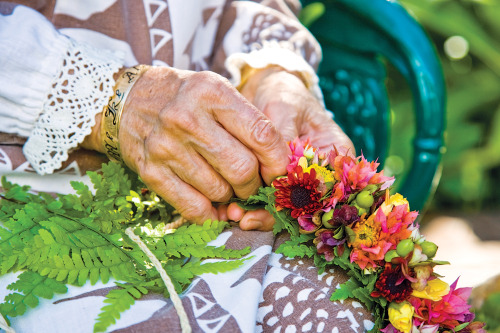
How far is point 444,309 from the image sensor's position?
649 mm

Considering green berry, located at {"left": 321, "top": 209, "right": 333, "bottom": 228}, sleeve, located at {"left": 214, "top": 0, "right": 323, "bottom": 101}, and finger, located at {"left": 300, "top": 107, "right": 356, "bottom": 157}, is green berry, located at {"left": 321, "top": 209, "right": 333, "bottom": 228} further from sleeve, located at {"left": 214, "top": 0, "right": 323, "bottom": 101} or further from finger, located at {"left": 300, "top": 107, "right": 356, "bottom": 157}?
sleeve, located at {"left": 214, "top": 0, "right": 323, "bottom": 101}

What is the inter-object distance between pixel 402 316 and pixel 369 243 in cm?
10

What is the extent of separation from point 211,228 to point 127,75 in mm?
330

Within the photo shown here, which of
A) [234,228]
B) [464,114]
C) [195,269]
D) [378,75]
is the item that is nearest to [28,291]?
[195,269]

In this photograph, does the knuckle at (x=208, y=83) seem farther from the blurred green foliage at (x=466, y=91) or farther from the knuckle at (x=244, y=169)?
the blurred green foliage at (x=466, y=91)

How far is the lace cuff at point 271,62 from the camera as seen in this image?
1.04 metres

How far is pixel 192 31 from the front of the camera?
107 centimetres

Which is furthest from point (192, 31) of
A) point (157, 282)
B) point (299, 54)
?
point (157, 282)

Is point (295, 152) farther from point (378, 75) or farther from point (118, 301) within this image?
point (378, 75)

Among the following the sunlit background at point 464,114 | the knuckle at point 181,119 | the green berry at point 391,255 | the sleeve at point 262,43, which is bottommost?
the sunlit background at point 464,114

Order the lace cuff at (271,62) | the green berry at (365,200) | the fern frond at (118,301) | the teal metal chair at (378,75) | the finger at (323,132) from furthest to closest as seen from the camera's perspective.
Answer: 1. the teal metal chair at (378,75)
2. the lace cuff at (271,62)
3. the finger at (323,132)
4. the green berry at (365,200)
5. the fern frond at (118,301)

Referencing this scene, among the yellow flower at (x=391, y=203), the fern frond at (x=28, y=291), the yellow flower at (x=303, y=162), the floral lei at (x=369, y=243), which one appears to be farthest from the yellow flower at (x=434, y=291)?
the fern frond at (x=28, y=291)

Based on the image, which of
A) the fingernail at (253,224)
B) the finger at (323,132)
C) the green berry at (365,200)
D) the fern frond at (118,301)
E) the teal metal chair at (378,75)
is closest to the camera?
the fern frond at (118,301)

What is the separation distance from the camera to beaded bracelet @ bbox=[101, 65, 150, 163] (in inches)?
34.1
